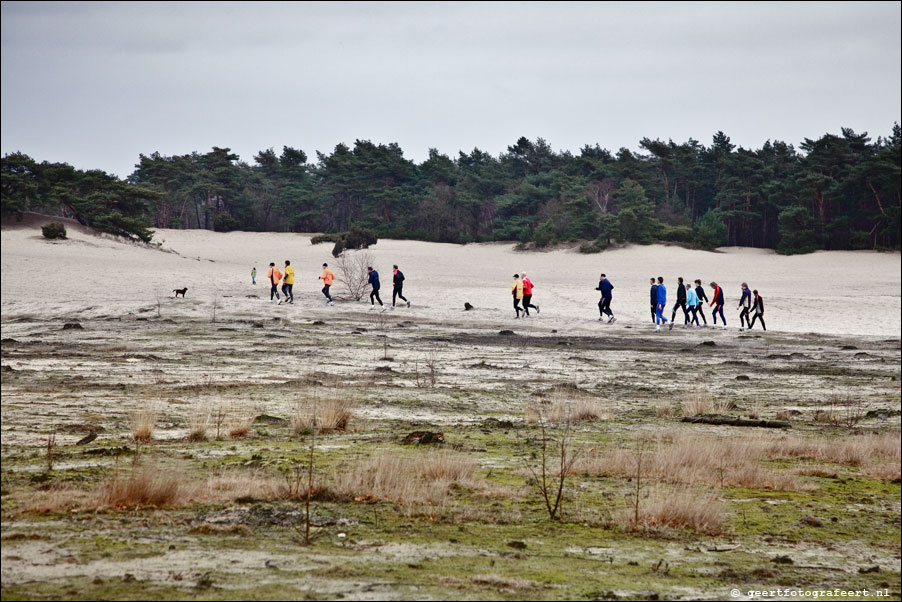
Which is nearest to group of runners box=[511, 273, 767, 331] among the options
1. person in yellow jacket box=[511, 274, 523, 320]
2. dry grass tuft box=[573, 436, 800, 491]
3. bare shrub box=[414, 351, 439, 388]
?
person in yellow jacket box=[511, 274, 523, 320]

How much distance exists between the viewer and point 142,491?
635 cm

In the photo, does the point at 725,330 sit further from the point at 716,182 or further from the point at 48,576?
the point at 716,182

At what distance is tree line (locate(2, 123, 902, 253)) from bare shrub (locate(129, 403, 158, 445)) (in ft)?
192

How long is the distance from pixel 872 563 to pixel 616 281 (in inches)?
1828

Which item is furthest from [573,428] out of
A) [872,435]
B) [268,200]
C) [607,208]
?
[268,200]

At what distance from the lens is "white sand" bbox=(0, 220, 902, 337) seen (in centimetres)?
2795

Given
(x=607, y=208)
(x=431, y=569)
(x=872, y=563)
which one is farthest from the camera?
(x=607, y=208)

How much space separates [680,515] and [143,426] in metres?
5.24

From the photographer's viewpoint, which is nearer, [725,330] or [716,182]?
[725,330]

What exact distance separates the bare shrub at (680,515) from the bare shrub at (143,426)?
4720mm

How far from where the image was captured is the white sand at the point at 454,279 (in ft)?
91.7

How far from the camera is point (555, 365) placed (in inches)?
730

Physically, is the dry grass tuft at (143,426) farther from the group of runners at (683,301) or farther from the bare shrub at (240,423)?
the group of runners at (683,301)

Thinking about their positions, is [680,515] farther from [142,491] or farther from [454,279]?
[454,279]
